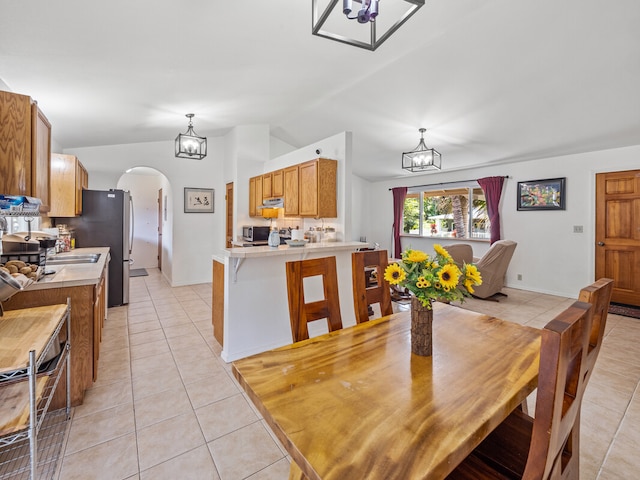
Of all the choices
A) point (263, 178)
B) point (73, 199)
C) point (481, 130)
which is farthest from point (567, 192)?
point (73, 199)

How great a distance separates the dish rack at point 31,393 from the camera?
3.87 feet

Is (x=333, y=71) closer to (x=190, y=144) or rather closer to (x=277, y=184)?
(x=277, y=184)

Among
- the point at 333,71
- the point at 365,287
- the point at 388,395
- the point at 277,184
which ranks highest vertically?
the point at 333,71

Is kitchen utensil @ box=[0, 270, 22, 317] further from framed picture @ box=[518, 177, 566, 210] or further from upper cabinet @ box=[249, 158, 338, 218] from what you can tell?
framed picture @ box=[518, 177, 566, 210]

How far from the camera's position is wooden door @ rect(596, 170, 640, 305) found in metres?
4.35

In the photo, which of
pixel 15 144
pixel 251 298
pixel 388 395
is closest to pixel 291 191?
pixel 251 298

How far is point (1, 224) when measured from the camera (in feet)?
6.86

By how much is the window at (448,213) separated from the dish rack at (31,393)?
6570 millimetres

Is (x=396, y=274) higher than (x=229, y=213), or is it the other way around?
(x=229, y=213)

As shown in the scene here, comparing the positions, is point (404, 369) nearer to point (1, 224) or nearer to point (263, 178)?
point (1, 224)

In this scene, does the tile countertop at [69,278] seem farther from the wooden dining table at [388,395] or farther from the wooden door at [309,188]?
the wooden door at [309,188]

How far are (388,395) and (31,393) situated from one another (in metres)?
1.38

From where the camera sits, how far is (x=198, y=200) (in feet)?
20.0

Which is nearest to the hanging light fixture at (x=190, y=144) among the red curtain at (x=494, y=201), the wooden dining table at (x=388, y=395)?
the wooden dining table at (x=388, y=395)
